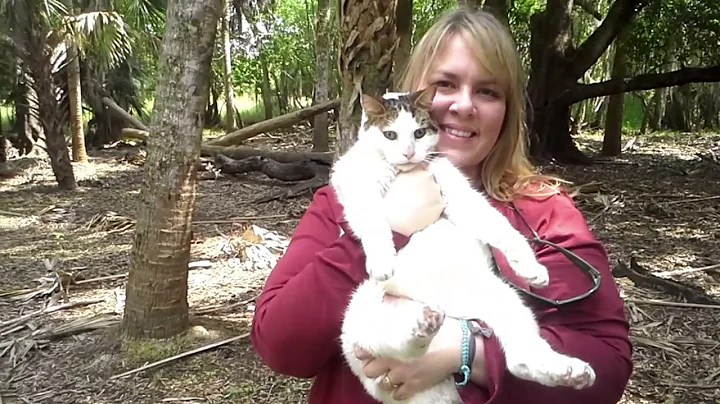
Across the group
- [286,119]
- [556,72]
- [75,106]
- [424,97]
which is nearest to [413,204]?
[424,97]

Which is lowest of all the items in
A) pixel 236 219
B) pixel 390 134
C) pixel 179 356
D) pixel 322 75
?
pixel 179 356

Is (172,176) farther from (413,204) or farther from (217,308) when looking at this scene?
(413,204)

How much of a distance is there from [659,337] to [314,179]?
5.38m

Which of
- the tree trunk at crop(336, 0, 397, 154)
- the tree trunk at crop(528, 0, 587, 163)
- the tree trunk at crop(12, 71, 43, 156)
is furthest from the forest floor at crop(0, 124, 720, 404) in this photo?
the tree trunk at crop(12, 71, 43, 156)

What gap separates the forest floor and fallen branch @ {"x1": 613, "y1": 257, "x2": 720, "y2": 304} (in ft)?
0.13

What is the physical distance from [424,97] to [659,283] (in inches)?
148

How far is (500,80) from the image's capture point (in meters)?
1.84

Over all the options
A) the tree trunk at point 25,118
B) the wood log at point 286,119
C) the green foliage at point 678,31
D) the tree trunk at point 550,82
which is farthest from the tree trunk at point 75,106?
the green foliage at point 678,31

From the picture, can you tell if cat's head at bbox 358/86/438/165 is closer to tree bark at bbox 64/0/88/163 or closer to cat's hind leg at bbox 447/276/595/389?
cat's hind leg at bbox 447/276/595/389

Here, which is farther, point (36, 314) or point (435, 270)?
point (36, 314)

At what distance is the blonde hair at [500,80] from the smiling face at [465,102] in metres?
0.02

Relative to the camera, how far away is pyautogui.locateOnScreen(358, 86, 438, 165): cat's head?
1.98m

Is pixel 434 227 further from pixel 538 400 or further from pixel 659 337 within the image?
pixel 659 337

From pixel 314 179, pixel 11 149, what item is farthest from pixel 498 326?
pixel 11 149
